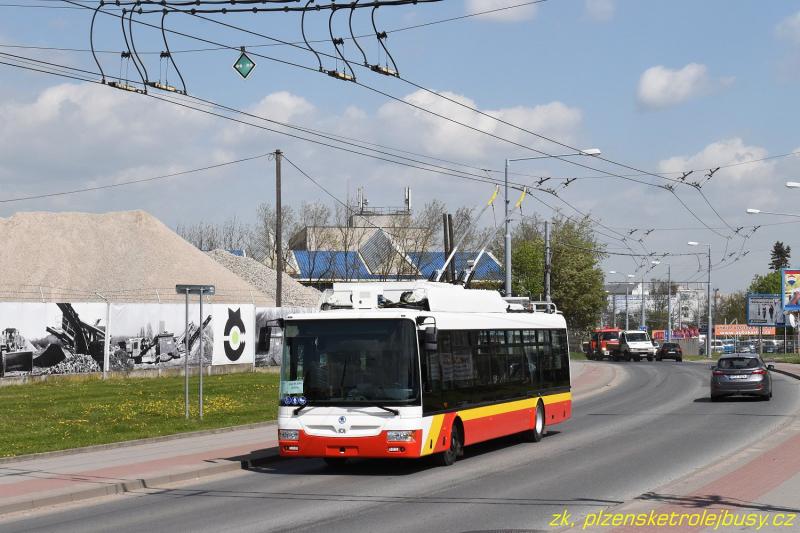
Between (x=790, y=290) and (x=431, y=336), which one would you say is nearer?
(x=431, y=336)

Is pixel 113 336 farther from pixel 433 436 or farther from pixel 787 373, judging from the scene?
pixel 787 373

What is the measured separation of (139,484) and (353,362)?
3600 mm

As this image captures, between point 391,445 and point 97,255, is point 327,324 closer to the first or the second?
point 391,445

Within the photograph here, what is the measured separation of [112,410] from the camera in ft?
91.0

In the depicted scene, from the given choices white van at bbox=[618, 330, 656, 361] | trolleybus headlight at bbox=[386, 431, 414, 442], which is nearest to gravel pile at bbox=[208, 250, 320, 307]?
white van at bbox=[618, 330, 656, 361]

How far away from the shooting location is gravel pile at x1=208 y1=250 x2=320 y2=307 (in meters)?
81.7

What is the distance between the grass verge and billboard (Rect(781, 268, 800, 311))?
160ft

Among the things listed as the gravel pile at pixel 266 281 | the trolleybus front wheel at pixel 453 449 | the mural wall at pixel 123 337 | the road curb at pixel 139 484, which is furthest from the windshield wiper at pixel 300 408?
the gravel pile at pixel 266 281

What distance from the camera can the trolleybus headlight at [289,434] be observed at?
1745cm

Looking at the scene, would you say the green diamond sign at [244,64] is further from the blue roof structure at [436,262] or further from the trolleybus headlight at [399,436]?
the blue roof structure at [436,262]

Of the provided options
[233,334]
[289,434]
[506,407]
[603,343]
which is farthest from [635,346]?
[289,434]

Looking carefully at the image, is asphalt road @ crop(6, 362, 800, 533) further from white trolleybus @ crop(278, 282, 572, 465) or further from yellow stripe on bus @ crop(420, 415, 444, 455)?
white trolleybus @ crop(278, 282, 572, 465)

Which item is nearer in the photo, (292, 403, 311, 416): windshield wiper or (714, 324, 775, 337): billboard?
(292, 403, 311, 416): windshield wiper

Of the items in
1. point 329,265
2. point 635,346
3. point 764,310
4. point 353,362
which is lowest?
point 635,346
